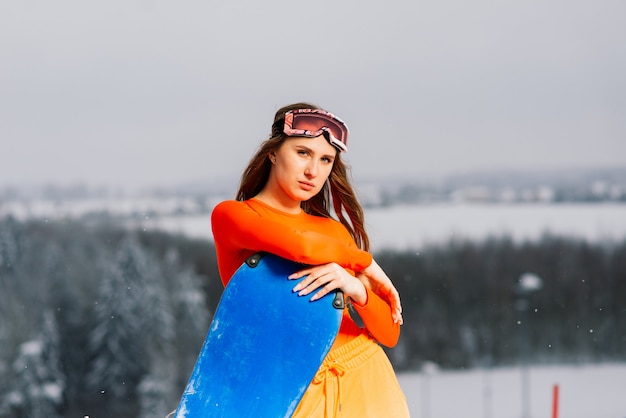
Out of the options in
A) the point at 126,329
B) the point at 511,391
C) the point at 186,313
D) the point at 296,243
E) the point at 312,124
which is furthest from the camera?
the point at 511,391

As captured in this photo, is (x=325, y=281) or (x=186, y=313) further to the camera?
(x=186, y=313)

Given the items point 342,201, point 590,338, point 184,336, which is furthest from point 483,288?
point 342,201

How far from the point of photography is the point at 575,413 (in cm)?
704

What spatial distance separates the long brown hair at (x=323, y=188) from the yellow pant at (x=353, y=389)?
0.73 feet

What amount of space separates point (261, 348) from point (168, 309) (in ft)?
19.9

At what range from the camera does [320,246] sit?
1.39 metres

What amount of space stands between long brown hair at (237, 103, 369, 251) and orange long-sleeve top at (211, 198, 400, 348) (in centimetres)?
4

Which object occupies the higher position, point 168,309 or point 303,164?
point 303,164

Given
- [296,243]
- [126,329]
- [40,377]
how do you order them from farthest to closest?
[126,329] < [40,377] < [296,243]

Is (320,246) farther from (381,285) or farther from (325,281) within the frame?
(381,285)

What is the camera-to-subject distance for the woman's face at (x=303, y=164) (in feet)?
4.83

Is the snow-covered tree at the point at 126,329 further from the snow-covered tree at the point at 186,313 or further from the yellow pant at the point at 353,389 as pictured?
the yellow pant at the point at 353,389

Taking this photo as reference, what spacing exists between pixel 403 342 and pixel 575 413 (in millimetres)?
1495

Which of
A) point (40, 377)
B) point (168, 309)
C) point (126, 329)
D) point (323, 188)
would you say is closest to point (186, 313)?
point (168, 309)
